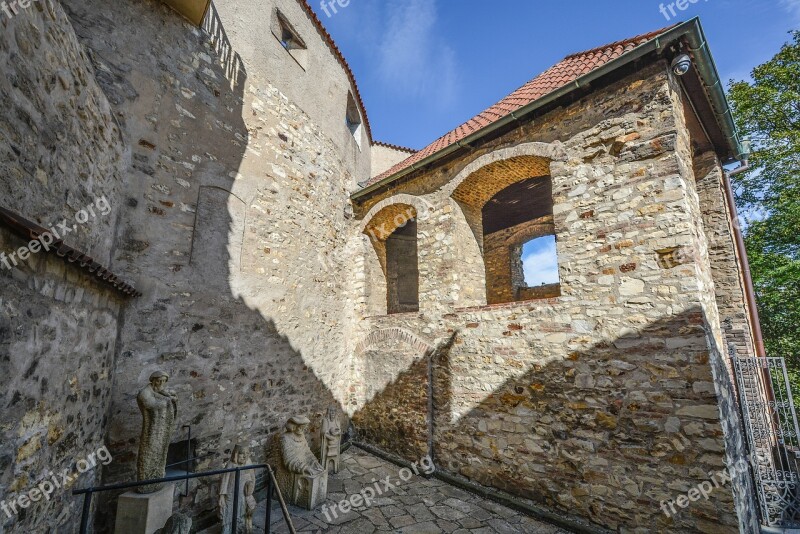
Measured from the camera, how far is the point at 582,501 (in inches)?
167

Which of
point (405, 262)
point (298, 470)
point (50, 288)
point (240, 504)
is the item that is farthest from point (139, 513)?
point (405, 262)

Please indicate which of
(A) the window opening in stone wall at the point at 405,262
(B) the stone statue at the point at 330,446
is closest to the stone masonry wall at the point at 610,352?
(B) the stone statue at the point at 330,446

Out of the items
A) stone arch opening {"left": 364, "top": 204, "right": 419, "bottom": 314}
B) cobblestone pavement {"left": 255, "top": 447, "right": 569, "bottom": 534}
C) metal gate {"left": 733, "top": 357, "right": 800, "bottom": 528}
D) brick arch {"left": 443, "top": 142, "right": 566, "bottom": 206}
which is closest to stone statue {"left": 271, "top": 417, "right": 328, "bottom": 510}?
cobblestone pavement {"left": 255, "top": 447, "right": 569, "bottom": 534}

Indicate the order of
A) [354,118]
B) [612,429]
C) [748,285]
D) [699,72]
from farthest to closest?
[354,118] < [748,285] < [699,72] < [612,429]

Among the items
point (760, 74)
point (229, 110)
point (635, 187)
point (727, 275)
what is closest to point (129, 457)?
point (229, 110)

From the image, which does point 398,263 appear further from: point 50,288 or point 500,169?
point 50,288

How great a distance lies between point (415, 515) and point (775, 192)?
534 inches

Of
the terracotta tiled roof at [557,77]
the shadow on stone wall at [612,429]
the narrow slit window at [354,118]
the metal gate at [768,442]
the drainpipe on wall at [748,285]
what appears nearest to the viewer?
the shadow on stone wall at [612,429]

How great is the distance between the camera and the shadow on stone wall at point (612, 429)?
363 cm

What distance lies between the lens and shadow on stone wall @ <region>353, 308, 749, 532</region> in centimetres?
363

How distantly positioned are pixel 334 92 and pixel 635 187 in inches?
247

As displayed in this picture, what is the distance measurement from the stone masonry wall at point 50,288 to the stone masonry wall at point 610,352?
4.54m

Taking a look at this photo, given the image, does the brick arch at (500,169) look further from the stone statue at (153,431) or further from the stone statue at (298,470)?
the stone statue at (153,431)

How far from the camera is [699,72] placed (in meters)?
4.49
